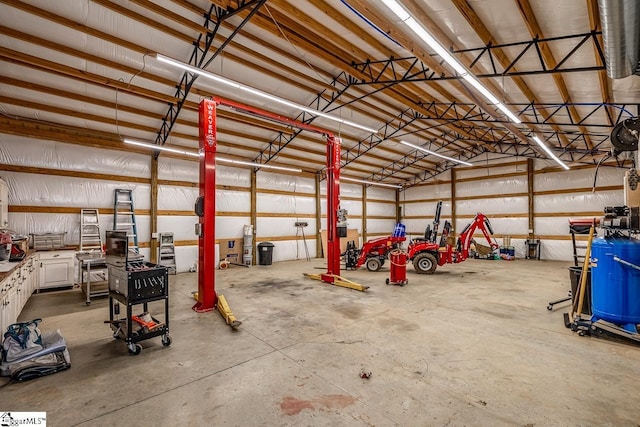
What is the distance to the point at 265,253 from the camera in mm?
10383

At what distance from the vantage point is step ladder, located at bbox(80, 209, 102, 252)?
282 inches

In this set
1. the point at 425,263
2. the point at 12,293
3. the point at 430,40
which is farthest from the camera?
the point at 425,263

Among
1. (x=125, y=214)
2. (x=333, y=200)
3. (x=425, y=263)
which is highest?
(x=333, y=200)

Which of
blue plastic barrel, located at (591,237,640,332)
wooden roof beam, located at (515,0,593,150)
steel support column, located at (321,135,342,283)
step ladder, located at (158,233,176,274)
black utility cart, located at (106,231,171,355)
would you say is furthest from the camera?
step ladder, located at (158,233,176,274)

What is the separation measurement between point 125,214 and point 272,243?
4819 millimetres

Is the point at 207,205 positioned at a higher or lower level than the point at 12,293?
higher

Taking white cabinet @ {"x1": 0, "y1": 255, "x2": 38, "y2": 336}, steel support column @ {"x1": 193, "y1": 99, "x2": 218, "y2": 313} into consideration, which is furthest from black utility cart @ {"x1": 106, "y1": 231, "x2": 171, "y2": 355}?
steel support column @ {"x1": 193, "y1": 99, "x2": 218, "y2": 313}

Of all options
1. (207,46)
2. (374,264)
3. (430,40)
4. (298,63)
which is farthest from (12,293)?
(374,264)

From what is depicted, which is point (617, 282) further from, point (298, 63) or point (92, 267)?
point (92, 267)

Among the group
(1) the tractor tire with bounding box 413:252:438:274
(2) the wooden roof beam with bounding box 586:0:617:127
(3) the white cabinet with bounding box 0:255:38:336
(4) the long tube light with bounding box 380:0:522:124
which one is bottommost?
(1) the tractor tire with bounding box 413:252:438:274

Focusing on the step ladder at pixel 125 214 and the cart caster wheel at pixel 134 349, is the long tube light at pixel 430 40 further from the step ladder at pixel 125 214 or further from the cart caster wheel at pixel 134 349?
the step ladder at pixel 125 214

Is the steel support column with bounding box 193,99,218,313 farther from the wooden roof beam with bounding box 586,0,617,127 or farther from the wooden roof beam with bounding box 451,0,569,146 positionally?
the wooden roof beam with bounding box 586,0,617,127

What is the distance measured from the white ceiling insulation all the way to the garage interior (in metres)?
0.04

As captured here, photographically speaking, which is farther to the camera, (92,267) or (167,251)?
(167,251)
